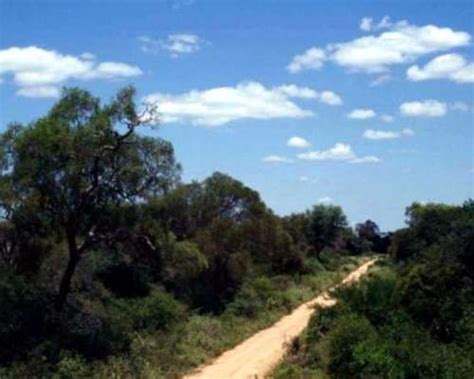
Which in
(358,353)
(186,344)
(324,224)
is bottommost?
(186,344)

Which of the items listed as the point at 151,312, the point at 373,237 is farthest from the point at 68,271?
the point at 373,237

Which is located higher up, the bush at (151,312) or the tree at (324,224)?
the tree at (324,224)

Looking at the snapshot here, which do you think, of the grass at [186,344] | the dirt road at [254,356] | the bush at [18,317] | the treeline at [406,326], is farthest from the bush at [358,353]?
the bush at [18,317]

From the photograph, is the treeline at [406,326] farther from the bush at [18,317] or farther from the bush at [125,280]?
the bush at [125,280]

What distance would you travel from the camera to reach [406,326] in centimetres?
2200

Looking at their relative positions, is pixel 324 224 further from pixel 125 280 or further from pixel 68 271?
pixel 68 271

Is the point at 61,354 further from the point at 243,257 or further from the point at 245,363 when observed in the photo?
the point at 243,257

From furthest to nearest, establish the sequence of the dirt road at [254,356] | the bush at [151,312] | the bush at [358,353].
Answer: the bush at [151,312] < the dirt road at [254,356] < the bush at [358,353]

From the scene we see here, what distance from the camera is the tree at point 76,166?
2391 cm

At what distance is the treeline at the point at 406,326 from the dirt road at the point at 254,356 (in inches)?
28.3

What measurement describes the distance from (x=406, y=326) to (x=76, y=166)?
36.6 ft

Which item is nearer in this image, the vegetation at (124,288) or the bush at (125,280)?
the vegetation at (124,288)

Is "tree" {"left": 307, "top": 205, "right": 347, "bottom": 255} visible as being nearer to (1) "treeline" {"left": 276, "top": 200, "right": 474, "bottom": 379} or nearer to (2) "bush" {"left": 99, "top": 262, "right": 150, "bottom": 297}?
(2) "bush" {"left": 99, "top": 262, "right": 150, "bottom": 297}

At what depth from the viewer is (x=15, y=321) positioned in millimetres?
22359
